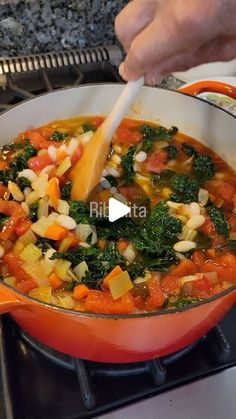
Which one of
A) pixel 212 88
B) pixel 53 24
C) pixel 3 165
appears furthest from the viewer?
pixel 53 24

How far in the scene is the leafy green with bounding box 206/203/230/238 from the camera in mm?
1226

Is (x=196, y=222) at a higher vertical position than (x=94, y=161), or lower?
lower

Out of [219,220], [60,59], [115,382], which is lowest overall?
[115,382]

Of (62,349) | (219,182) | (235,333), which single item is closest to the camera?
(62,349)

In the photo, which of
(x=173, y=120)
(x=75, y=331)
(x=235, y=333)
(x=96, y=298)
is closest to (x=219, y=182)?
(x=173, y=120)

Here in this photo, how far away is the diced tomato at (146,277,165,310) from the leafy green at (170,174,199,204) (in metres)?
0.31

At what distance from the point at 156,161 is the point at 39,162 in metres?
0.31

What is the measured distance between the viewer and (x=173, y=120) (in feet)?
4.92

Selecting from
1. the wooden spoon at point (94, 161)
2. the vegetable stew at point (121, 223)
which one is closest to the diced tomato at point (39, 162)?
the vegetable stew at point (121, 223)

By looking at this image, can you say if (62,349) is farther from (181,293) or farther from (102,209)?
(102,209)

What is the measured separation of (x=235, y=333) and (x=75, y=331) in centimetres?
42

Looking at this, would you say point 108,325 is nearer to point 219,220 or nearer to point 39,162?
point 219,220

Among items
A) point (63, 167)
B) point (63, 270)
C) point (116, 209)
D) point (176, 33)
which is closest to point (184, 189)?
point (116, 209)

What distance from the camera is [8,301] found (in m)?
0.84
